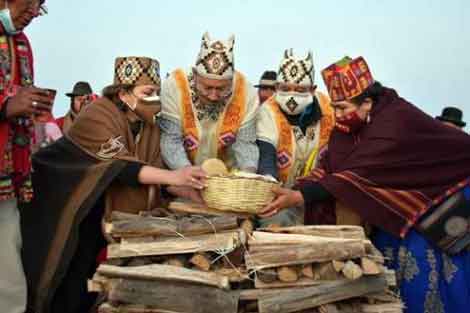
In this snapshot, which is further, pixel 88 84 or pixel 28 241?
pixel 88 84

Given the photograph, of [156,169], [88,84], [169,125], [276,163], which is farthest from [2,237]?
[88,84]

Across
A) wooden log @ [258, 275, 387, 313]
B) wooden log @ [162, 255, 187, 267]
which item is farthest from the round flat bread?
wooden log @ [258, 275, 387, 313]

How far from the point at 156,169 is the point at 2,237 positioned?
1129 millimetres

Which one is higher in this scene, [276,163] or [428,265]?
[276,163]

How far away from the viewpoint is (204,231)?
5.16 m

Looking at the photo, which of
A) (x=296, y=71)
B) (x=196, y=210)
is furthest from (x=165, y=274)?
(x=296, y=71)

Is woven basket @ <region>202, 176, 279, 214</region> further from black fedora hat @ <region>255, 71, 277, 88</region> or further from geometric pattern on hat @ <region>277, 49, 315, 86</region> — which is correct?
black fedora hat @ <region>255, 71, 277, 88</region>

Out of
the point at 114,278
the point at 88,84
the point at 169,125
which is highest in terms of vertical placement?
the point at 88,84

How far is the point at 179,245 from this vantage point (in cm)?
510

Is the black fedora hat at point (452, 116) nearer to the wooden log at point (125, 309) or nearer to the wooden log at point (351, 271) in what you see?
the wooden log at point (351, 271)

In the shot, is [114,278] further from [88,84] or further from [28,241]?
[88,84]

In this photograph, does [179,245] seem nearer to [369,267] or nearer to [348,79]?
[369,267]

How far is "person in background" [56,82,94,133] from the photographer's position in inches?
432

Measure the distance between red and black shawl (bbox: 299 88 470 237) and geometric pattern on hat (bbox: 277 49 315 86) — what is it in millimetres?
777
